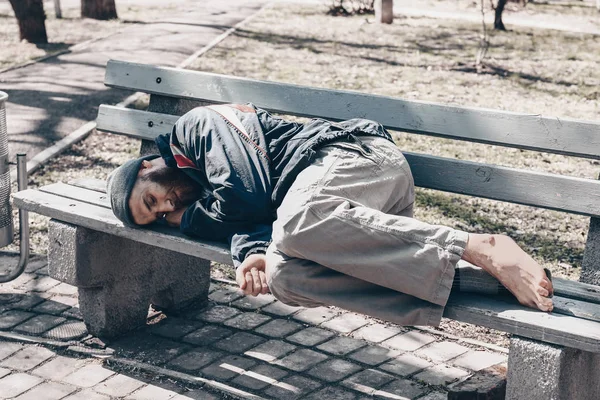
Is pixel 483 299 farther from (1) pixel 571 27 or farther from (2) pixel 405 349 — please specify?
(1) pixel 571 27

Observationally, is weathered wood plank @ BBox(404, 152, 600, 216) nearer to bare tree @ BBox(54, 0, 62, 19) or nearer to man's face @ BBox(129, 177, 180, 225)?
man's face @ BBox(129, 177, 180, 225)

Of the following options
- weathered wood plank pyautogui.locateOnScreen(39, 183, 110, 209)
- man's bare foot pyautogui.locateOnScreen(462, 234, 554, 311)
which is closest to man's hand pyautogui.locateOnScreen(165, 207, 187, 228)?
weathered wood plank pyautogui.locateOnScreen(39, 183, 110, 209)

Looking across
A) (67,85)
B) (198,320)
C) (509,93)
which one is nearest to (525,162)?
(509,93)

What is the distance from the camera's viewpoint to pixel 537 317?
289 centimetres

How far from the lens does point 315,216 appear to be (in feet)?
10.2

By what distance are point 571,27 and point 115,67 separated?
38.6ft

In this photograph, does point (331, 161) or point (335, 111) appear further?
point (335, 111)

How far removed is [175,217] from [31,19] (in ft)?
30.0

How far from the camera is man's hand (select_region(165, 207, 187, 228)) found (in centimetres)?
377

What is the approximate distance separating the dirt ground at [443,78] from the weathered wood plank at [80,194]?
0.96 meters

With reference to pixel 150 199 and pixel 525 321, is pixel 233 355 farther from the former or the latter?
pixel 525 321

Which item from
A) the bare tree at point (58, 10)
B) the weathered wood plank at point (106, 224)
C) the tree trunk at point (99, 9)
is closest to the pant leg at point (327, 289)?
the weathered wood plank at point (106, 224)

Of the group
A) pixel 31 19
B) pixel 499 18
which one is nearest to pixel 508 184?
pixel 31 19

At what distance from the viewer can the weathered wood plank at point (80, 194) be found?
13.5ft
